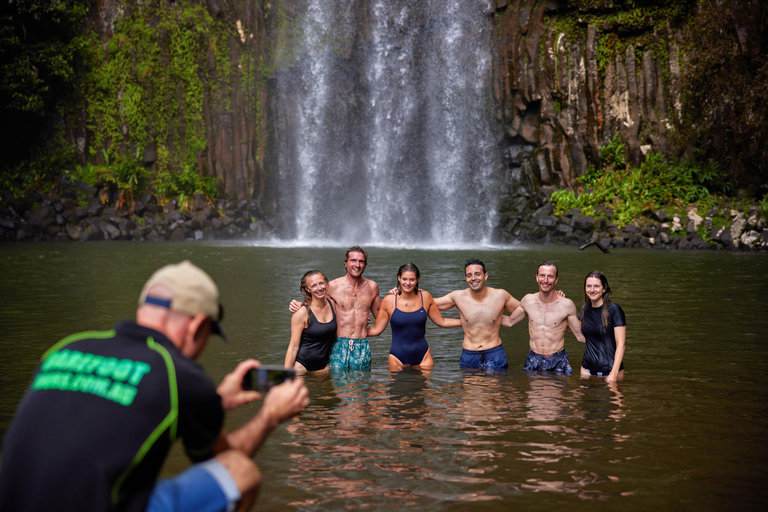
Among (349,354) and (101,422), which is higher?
(101,422)

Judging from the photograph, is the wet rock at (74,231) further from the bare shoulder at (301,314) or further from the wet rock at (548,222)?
the bare shoulder at (301,314)

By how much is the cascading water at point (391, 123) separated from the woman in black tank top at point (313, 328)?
91.8ft

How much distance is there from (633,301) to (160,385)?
13451mm

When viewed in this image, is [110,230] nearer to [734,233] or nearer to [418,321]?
[734,233]

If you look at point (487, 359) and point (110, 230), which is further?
point (110, 230)

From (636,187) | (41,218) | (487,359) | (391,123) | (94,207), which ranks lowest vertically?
(487,359)

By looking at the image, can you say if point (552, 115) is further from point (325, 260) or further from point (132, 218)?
point (132, 218)

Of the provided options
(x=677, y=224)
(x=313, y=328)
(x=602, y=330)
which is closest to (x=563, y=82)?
(x=677, y=224)

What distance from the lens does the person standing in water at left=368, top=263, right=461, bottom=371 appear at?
841 cm

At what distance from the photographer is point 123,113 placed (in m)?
41.4

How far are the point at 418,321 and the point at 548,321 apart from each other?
1535mm

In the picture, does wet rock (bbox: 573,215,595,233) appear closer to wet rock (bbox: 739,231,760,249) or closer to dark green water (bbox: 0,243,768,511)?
wet rock (bbox: 739,231,760,249)

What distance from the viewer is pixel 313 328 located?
8.34 m

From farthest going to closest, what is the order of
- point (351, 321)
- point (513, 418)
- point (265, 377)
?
point (351, 321)
point (513, 418)
point (265, 377)
